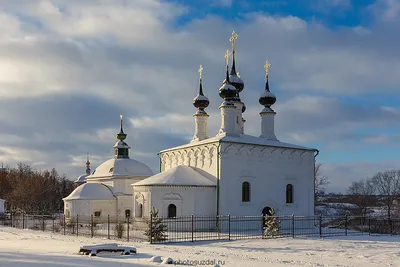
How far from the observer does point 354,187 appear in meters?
65.8

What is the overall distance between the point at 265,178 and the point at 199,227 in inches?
183

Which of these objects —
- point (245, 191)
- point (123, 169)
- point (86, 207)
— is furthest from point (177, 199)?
point (123, 169)

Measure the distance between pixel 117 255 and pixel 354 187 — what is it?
58323 mm

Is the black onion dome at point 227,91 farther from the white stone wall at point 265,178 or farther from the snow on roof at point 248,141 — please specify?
the white stone wall at point 265,178

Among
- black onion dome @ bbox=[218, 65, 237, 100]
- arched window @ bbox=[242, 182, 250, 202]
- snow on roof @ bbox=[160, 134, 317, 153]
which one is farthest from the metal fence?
black onion dome @ bbox=[218, 65, 237, 100]

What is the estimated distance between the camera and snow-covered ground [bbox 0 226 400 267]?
1130 centimetres

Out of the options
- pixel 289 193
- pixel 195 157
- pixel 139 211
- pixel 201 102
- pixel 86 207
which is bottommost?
pixel 86 207

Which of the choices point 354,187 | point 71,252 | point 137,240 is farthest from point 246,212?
point 354,187

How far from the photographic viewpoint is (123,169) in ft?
107

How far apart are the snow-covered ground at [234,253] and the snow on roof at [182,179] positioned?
6985 millimetres

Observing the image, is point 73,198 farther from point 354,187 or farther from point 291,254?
point 354,187

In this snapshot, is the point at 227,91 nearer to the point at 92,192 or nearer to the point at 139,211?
the point at 139,211

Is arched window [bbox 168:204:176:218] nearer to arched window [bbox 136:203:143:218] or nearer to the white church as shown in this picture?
the white church

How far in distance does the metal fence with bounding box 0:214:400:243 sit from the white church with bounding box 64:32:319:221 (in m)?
0.68
